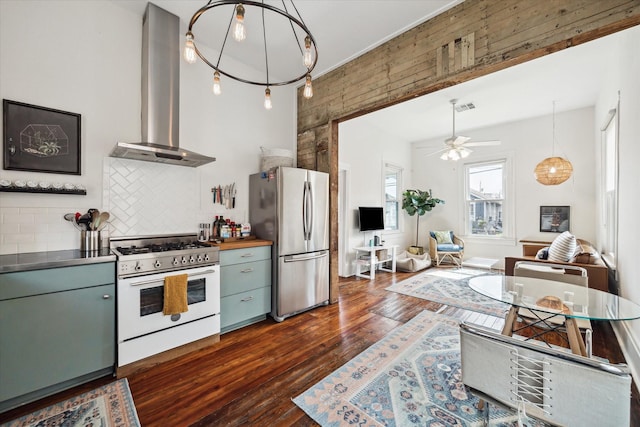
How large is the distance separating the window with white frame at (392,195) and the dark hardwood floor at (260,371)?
3333 mm

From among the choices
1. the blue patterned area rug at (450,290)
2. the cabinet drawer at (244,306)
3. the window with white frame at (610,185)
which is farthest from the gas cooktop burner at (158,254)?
the window with white frame at (610,185)

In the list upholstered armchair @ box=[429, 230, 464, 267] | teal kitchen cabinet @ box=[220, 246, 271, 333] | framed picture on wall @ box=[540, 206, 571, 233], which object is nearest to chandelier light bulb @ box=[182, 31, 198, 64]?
teal kitchen cabinet @ box=[220, 246, 271, 333]

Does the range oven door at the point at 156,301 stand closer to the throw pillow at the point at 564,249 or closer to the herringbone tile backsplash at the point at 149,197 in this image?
the herringbone tile backsplash at the point at 149,197

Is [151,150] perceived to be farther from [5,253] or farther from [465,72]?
[465,72]

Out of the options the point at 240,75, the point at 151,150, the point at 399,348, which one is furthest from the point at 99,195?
the point at 399,348

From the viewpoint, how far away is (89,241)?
2.30 metres

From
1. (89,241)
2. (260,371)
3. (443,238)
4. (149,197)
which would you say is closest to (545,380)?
(260,371)

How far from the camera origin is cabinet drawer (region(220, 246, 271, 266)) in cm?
279

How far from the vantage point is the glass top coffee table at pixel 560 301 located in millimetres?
1609

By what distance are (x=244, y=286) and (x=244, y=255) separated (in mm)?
342

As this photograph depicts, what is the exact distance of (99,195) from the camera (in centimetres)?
250

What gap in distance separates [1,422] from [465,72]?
419 centimetres

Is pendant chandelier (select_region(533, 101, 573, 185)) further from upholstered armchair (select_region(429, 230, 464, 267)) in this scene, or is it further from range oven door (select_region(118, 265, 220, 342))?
range oven door (select_region(118, 265, 220, 342))

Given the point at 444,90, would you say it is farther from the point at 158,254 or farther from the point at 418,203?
the point at 158,254
